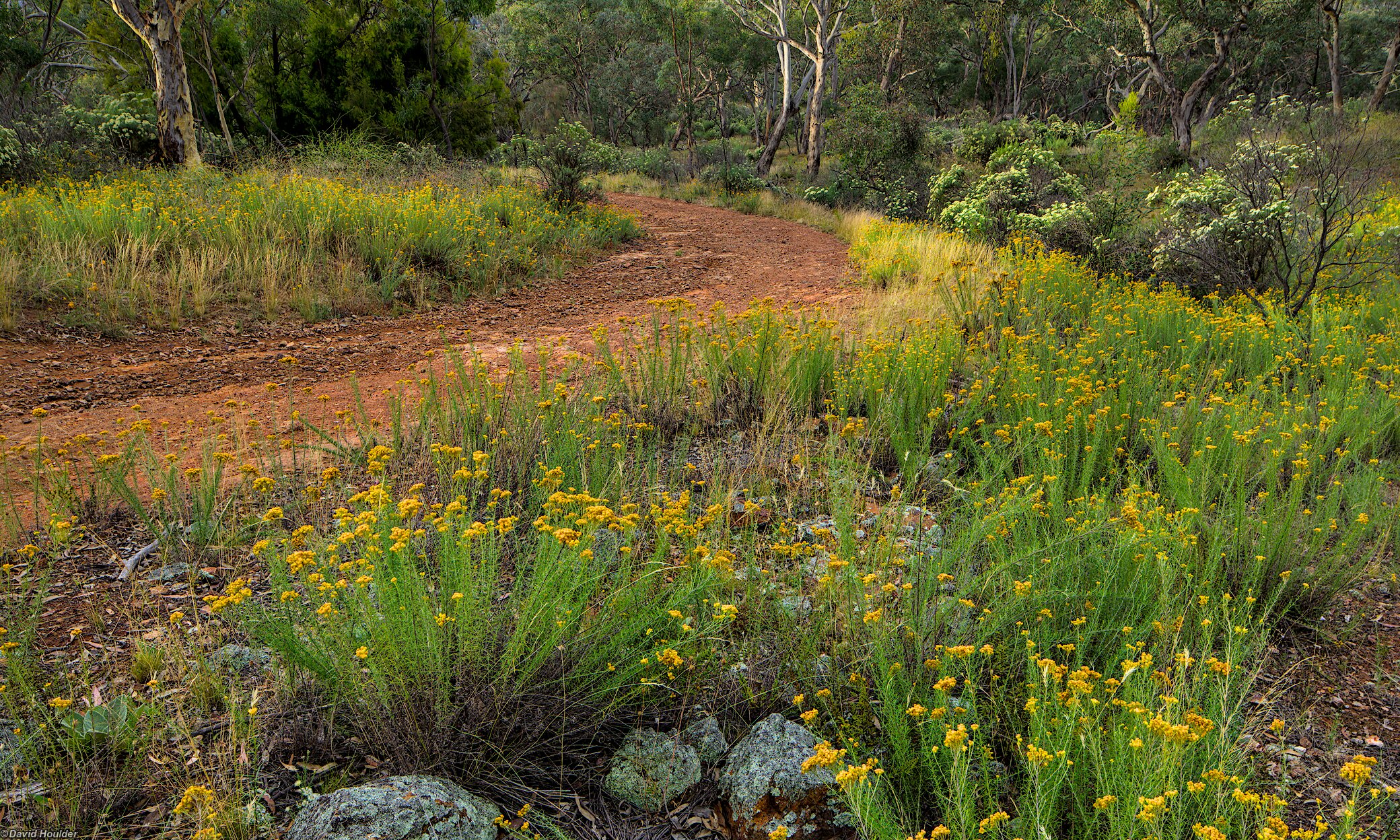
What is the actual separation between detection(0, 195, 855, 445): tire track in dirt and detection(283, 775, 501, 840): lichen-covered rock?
2914mm

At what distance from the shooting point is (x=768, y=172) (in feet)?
78.1

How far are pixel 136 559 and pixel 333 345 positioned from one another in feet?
13.1

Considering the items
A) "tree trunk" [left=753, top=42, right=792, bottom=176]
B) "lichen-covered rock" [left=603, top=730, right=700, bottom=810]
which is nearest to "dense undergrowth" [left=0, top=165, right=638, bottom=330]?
"lichen-covered rock" [left=603, top=730, right=700, bottom=810]

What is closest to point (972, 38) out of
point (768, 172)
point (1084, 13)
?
point (1084, 13)

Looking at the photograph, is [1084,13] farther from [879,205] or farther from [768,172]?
[879,205]

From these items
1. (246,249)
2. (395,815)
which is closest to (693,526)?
(395,815)

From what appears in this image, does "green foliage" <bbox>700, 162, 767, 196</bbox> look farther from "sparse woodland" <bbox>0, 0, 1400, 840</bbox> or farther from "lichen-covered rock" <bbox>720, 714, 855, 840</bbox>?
"lichen-covered rock" <bbox>720, 714, 855, 840</bbox>

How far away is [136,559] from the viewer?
3.27 m

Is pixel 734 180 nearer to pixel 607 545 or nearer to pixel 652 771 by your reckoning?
pixel 607 545

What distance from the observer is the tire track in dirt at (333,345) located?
17.7 feet

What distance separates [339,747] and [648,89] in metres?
37.4

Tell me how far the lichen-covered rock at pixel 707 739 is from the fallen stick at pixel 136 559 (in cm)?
242

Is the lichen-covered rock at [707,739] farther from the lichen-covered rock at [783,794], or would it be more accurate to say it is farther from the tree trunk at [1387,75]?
the tree trunk at [1387,75]

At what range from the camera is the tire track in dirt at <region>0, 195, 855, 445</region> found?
17.7 ft
